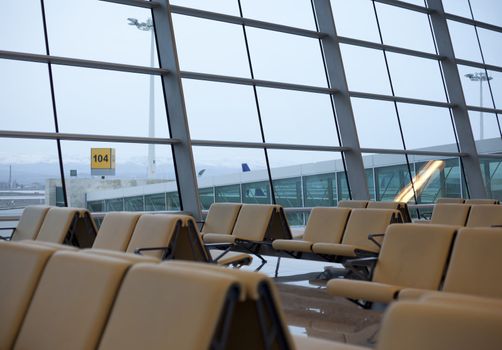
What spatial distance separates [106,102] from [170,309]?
7892 mm

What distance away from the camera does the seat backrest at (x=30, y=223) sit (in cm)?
655

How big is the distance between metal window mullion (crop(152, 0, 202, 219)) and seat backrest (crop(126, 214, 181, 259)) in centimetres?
424

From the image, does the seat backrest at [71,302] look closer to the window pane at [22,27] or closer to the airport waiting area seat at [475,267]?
the airport waiting area seat at [475,267]

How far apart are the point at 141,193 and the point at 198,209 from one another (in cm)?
107

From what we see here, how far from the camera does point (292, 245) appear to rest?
22.8 ft

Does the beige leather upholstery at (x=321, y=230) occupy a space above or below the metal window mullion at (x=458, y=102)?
below

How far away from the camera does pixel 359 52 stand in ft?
42.9

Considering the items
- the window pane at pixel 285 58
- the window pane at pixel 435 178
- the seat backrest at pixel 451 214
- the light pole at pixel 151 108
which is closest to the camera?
the seat backrest at pixel 451 214

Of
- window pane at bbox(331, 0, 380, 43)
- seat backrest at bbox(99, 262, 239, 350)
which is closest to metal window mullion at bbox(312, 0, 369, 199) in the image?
window pane at bbox(331, 0, 380, 43)

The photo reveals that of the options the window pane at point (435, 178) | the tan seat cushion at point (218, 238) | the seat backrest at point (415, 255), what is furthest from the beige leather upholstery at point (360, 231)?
the window pane at point (435, 178)

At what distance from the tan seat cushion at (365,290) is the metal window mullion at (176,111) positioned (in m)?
5.33

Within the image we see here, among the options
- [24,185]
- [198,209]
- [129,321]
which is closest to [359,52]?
[198,209]

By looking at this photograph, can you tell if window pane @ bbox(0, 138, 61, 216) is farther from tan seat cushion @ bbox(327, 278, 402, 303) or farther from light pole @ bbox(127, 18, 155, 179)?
tan seat cushion @ bbox(327, 278, 402, 303)

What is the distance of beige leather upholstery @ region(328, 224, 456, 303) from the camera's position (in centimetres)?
396
